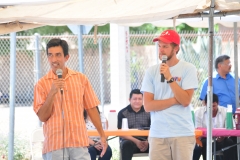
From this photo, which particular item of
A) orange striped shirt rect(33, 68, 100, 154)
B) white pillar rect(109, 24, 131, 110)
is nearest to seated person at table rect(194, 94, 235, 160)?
white pillar rect(109, 24, 131, 110)

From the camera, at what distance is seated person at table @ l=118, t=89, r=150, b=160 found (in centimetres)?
919

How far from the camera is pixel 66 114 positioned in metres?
5.40

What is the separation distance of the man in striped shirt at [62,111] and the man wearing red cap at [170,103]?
2.52 feet

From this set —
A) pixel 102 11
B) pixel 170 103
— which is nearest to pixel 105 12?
pixel 102 11

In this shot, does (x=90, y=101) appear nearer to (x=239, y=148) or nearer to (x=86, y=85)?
(x=86, y=85)

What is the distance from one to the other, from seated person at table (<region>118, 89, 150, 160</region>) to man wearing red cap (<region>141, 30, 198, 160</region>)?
3206 mm

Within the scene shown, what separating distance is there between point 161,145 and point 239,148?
3766mm

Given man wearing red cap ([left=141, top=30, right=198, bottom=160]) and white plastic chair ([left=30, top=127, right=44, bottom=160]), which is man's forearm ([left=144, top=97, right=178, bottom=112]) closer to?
man wearing red cap ([left=141, top=30, right=198, bottom=160])

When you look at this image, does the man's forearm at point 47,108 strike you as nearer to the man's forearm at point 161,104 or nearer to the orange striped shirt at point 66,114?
the orange striped shirt at point 66,114

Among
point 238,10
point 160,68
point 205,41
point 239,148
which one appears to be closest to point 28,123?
point 205,41

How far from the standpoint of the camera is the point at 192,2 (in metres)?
6.62

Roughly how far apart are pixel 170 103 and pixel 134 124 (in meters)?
3.57

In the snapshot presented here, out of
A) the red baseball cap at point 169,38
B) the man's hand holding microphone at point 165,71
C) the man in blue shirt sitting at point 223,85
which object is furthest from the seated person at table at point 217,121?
the man's hand holding microphone at point 165,71

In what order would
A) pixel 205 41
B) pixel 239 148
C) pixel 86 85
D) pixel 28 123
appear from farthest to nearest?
pixel 205 41, pixel 28 123, pixel 239 148, pixel 86 85
